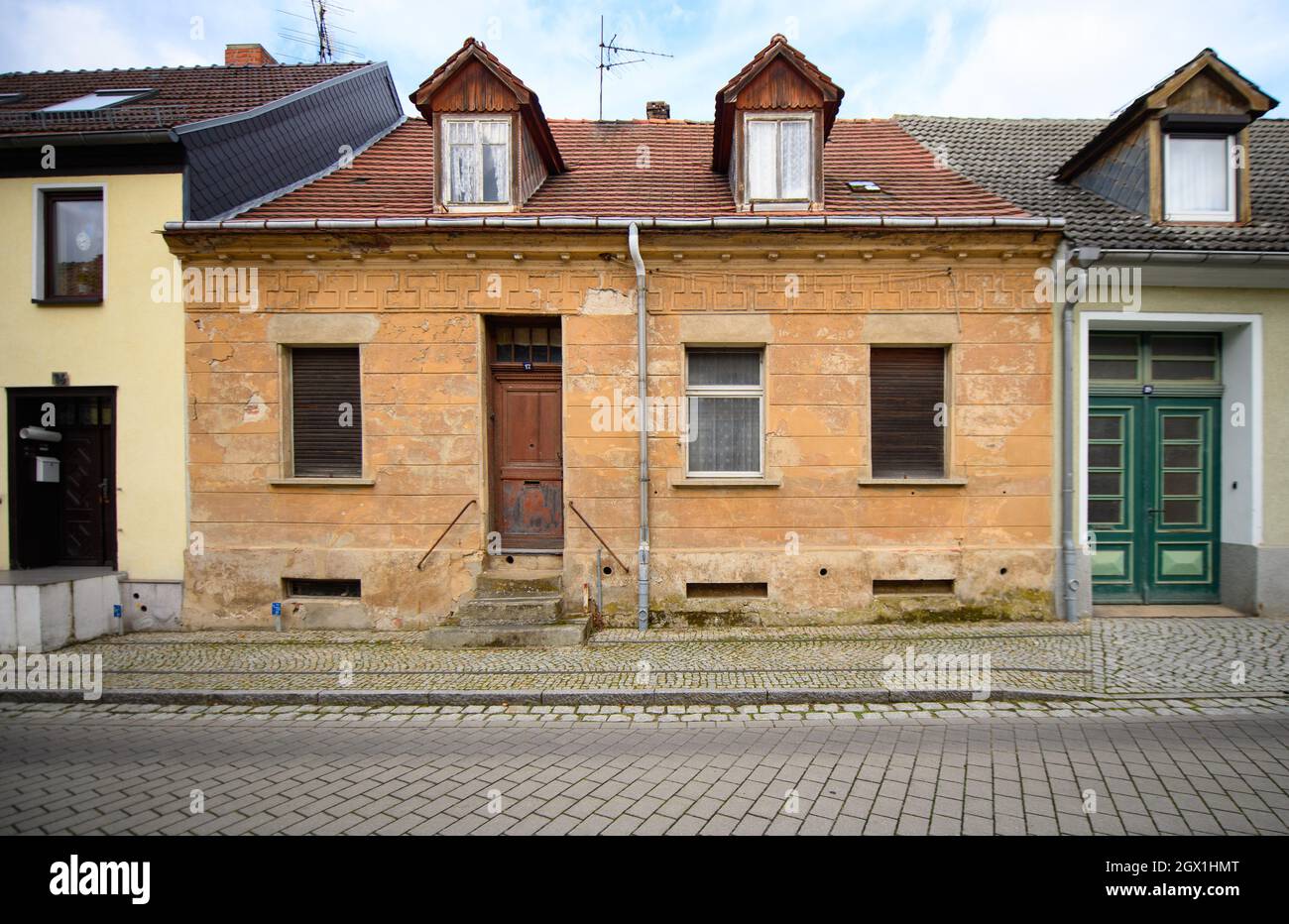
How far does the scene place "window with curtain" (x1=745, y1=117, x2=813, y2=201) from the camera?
873 cm

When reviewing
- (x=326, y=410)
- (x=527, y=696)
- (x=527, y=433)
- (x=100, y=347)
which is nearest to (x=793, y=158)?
(x=527, y=433)

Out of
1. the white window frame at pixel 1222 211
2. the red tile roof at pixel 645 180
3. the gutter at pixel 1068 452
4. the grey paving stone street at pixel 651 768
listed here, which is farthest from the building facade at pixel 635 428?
the grey paving stone street at pixel 651 768

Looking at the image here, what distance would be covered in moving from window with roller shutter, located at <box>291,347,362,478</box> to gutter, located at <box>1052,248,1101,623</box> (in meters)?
9.70

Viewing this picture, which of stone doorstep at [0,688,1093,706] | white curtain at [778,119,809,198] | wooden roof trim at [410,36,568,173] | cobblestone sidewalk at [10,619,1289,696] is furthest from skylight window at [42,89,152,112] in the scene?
white curtain at [778,119,809,198]

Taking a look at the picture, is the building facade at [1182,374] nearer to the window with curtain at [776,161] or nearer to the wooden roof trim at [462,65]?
the window with curtain at [776,161]

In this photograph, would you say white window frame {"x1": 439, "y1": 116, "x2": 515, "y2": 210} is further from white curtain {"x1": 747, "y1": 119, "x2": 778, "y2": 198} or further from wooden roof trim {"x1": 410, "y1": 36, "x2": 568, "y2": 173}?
white curtain {"x1": 747, "y1": 119, "x2": 778, "y2": 198}

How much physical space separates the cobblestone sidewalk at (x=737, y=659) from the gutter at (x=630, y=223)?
528cm

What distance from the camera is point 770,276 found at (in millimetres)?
8242

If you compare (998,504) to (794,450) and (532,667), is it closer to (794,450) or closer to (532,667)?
(794,450)

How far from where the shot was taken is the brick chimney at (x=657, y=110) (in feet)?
42.6

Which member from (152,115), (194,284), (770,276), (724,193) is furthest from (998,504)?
(152,115)

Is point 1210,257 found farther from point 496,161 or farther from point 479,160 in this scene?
point 479,160

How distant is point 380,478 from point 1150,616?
10720 mm

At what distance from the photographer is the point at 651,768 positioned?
4.25 meters
